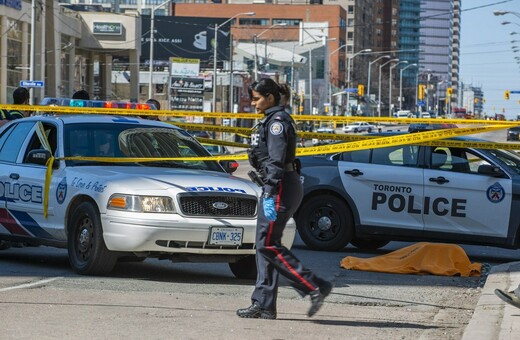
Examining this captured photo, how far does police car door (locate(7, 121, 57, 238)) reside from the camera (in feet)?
36.0

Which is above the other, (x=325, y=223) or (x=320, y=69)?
(x=320, y=69)

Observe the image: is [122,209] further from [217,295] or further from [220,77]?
[220,77]

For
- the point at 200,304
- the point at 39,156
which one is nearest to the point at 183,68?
the point at 39,156

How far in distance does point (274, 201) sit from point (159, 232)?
2.22m

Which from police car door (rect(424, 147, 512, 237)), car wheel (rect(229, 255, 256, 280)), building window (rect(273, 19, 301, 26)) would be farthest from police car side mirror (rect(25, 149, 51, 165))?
building window (rect(273, 19, 301, 26))

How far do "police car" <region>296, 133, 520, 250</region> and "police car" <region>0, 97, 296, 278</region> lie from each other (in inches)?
121

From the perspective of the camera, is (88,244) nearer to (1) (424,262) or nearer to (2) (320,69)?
(1) (424,262)

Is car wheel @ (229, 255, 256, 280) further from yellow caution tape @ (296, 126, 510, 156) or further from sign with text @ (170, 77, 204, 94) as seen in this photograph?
sign with text @ (170, 77, 204, 94)

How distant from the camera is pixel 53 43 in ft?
210

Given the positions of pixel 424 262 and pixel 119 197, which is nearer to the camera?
pixel 119 197

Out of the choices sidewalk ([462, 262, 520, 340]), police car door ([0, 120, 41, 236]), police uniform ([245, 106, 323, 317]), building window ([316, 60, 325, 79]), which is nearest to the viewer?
sidewalk ([462, 262, 520, 340])

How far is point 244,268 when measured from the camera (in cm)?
1070

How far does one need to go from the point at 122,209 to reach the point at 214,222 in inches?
33.1

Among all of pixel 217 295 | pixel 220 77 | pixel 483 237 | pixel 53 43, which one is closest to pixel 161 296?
pixel 217 295
